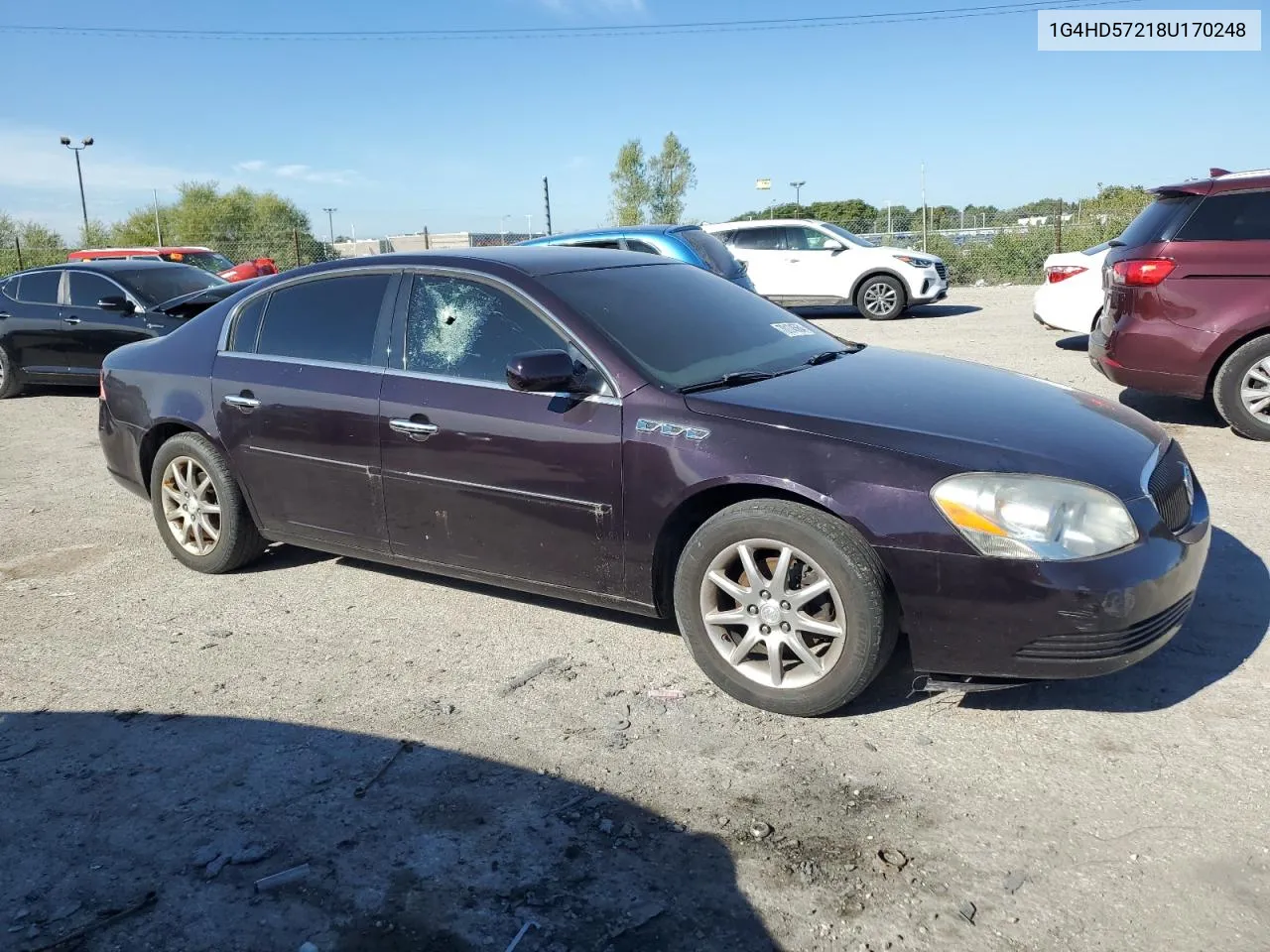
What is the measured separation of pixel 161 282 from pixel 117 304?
65 centimetres

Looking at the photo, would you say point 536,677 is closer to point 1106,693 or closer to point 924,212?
point 1106,693

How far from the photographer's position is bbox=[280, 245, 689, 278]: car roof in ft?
14.8

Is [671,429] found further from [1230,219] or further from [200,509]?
[1230,219]

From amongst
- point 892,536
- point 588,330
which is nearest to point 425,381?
point 588,330

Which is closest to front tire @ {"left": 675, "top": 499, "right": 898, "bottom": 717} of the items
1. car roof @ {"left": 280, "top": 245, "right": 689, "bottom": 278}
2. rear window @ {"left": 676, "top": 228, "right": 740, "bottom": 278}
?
car roof @ {"left": 280, "top": 245, "right": 689, "bottom": 278}

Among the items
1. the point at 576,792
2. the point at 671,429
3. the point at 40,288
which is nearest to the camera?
the point at 576,792

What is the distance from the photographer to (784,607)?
3551 millimetres

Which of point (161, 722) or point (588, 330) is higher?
point (588, 330)

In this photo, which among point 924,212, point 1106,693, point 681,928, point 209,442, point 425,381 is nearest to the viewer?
point 681,928

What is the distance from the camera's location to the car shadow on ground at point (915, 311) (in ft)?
56.1

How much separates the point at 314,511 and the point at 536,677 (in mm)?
1511

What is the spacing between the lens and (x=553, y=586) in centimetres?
418

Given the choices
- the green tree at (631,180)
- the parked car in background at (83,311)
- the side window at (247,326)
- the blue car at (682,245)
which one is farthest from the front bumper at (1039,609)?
the green tree at (631,180)

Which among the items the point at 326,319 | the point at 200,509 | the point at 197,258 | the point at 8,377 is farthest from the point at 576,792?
the point at 197,258
